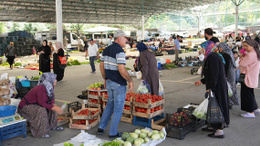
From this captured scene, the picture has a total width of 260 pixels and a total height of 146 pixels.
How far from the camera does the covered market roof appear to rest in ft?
107

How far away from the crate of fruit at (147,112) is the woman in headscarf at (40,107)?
5.03 ft

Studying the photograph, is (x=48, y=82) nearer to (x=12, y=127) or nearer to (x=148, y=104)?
(x=12, y=127)

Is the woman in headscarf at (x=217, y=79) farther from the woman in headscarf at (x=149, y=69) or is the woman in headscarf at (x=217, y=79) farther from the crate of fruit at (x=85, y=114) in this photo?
the crate of fruit at (x=85, y=114)

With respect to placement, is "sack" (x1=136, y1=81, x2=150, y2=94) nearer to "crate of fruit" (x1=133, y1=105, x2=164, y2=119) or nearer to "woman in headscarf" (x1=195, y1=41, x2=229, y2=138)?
"crate of fruit" (x1=133, y1=105, x2=164, y2=119)

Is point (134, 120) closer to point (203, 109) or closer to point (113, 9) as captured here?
point (203, 109)

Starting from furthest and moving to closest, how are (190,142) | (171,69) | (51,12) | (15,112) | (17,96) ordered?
1. (51,12)
2. (171,69)
3. (17,96)
4. (15,112)
5. (190,142)

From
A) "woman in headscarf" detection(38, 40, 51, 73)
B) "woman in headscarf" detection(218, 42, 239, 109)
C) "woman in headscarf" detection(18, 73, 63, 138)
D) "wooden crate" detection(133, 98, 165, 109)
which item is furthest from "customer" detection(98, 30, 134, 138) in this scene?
"woman in headscarf" detection(38, 40, 51, 73)

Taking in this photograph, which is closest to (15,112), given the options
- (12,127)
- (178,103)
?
(12,127)

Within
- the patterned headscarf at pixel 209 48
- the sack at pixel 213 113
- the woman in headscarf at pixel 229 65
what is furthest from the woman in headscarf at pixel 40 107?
the woman in headscarf at pixel 229 65

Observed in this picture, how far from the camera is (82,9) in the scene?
3803 cm

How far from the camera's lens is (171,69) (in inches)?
587

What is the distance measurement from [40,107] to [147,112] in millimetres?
2080

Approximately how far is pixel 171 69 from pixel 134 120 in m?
9.89

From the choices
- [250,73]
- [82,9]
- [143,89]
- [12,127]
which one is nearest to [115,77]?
[143,89]
